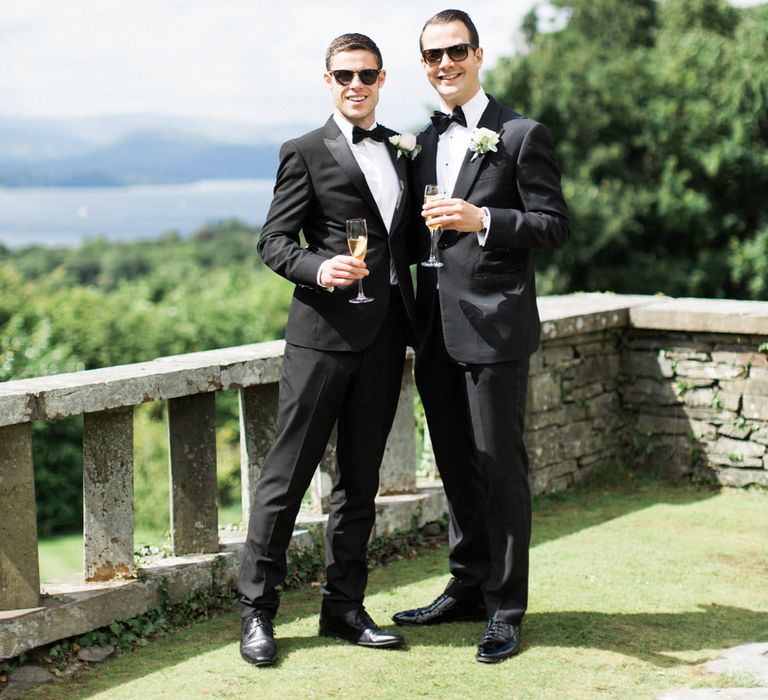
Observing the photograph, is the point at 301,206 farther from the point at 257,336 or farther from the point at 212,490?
the point at 257,336

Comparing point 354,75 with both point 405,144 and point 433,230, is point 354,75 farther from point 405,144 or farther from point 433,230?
point 433,230

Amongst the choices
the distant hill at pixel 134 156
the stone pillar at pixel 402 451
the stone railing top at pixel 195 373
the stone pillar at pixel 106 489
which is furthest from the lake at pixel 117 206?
the stone pillar at pixel 106 489

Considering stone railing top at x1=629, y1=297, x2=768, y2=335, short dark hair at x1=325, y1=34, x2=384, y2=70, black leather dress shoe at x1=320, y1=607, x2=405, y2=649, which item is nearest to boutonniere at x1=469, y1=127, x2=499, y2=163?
short dark hair at x1=325, y1=34, x2=384, y2=70

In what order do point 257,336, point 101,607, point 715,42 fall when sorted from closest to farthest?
point 101,607 < point 257,336 < point 715,42

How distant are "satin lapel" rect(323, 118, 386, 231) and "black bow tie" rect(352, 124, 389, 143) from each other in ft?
0.15

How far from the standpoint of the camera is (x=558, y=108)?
2481 cm

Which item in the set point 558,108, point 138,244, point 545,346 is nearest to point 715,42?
point 558,108

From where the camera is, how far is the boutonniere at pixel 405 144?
406 centimetres

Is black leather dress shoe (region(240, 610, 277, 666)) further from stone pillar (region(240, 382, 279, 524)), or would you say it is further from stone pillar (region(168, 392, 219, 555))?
stone pillar (region(240, 382, 279, 524))

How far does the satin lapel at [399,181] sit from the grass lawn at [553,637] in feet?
5.15

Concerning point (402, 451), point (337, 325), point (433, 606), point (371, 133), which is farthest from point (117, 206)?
point (337, 325)

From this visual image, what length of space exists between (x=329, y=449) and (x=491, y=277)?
4.93ft

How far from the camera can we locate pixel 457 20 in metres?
4.05

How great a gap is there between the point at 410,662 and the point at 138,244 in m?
62.4
